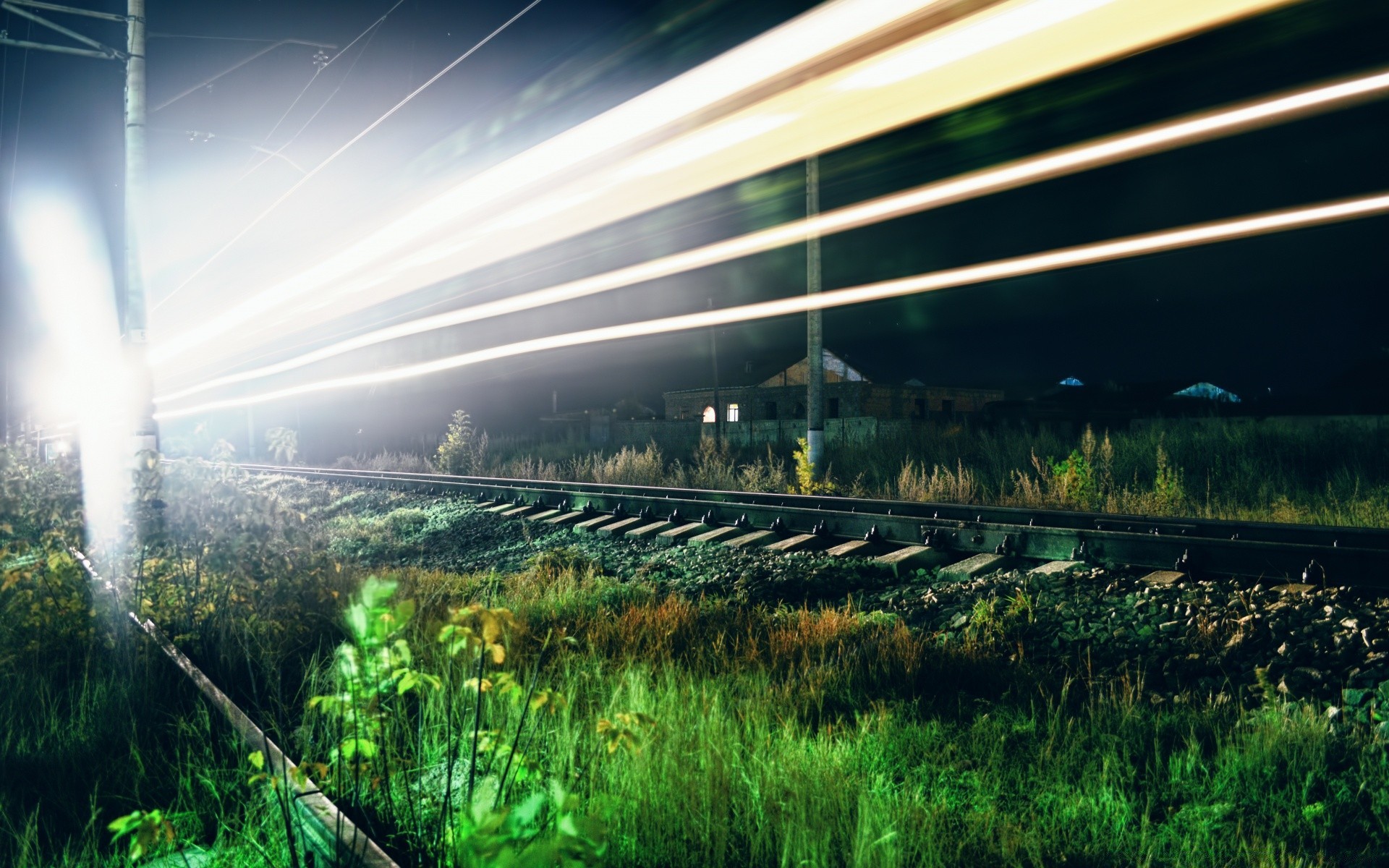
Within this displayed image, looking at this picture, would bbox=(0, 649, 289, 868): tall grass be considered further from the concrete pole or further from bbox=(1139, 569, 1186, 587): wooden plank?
the concrete pole

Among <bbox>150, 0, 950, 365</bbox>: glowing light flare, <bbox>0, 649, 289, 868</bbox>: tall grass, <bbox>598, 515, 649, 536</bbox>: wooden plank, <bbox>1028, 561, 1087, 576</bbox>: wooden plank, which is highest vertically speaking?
<bbox>150, 0, 950, 365</bbox>: glowing light flare

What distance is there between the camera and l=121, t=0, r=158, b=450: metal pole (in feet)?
24.7

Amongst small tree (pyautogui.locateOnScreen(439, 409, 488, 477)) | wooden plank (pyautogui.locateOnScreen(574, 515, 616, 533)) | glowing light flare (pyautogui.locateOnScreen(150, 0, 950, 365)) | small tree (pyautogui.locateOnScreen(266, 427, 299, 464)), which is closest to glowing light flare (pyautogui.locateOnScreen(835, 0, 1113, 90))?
glowing light flare (pyautogui.locateOnScreen(150, 0, 950, 365))

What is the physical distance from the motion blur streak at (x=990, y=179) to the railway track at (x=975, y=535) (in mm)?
3755

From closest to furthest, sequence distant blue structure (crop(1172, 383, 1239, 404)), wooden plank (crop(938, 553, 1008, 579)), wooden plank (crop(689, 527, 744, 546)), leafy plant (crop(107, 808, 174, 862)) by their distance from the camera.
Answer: leafy plant (crop(107, 808, 174, 862))
wooden plank (crop(938, 553, 1008, 579))
wooden plank (crop(689, 527, 744, 546))
distant blue structure (crop(1172, 383, 1239, 404))

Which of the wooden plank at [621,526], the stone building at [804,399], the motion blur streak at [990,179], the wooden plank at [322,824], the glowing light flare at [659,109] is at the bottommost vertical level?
the wooden plank at [621,526]

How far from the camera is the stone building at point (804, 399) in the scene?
4138cm

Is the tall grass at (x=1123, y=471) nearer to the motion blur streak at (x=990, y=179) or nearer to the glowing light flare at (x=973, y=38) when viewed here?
the motion blur streak at (x=990, y=179)

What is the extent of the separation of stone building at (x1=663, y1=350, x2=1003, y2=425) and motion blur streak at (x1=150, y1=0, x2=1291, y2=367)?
86.4ft

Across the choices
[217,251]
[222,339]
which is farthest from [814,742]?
[222,339]

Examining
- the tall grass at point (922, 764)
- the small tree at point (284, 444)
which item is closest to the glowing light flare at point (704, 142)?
the tall grass at point (922, 764)

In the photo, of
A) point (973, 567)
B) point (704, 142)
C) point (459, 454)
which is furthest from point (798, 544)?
point (459, 454)

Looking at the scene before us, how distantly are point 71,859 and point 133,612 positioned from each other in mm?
3055

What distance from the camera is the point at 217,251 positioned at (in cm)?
2048
